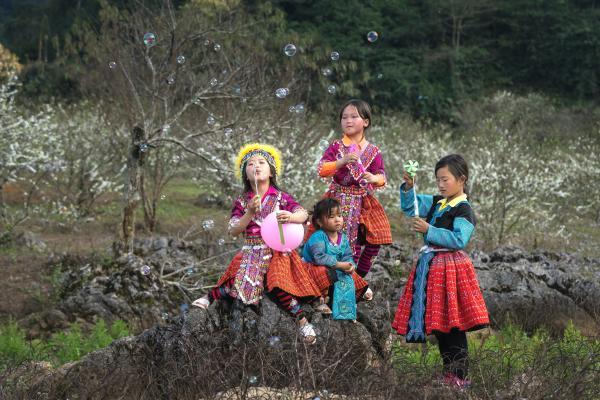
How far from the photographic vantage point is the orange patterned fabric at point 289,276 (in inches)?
182

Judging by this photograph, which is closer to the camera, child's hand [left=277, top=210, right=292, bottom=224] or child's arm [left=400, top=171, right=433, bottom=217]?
child's hand [left=277, top=210, right=292, bottom=224]

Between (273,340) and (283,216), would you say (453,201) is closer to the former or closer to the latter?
(283,216)

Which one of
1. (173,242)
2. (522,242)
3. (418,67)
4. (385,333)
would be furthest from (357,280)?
(418,67)

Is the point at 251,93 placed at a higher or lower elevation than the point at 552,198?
higher

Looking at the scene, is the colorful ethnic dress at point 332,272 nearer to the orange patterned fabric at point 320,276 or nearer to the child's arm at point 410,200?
the orange patterned fabric at point 320,276

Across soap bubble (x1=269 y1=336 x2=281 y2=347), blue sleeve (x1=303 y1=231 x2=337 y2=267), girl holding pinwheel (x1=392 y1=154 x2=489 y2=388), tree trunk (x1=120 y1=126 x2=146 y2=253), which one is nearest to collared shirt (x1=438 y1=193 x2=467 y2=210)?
girl holding pinwheel (x1=392 y1=154 x2=489 y2=388)

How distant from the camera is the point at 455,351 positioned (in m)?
4.76

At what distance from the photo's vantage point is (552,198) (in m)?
18.0

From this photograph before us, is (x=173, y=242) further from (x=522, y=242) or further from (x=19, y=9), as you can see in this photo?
(x=19, y=9)

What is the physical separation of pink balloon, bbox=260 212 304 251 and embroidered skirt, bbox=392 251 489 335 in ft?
2.77

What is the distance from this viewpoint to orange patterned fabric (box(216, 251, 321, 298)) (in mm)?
4621

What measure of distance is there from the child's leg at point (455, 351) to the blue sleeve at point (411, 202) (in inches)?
30.2

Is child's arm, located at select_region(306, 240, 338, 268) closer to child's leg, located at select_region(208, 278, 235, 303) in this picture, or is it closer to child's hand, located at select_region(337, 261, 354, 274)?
child's hand, located at select_region(337, 261, 354, 274)

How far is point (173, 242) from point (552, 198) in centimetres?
1038
